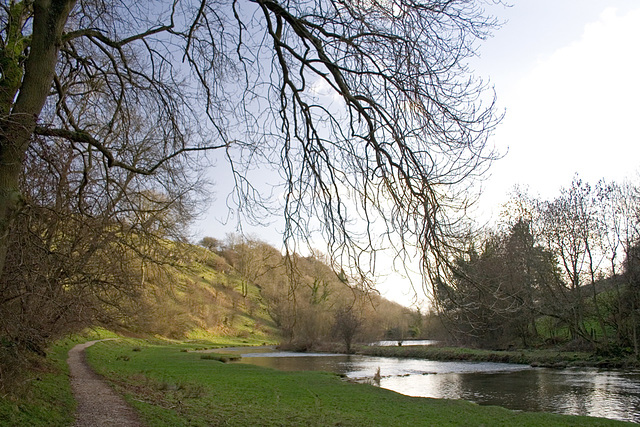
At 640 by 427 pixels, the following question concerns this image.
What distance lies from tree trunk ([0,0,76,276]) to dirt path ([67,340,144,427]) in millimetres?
4834

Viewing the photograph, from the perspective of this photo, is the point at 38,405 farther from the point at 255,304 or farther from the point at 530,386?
Answer: the point at 255,304

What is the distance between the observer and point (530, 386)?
59.9 feet

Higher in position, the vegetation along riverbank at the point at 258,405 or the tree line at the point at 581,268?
the tree line at the point at 581,268

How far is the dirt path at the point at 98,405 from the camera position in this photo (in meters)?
7.71

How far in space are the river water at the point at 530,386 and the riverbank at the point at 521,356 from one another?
146 centimetres

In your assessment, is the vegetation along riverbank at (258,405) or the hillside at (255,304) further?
the vegetation along riverbank at (258,405)

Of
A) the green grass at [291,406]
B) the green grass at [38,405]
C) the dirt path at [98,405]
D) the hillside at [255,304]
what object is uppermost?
the hillside at [255,304]

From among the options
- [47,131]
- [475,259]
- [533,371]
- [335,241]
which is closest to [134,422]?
[47,131]

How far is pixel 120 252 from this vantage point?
891 centimetres

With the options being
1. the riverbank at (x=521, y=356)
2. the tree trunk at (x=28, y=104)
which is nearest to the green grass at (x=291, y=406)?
the tree trunk at (x=28, y=104)

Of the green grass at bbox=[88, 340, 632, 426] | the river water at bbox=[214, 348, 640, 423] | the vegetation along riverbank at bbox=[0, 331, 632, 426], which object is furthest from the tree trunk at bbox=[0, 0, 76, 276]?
the river water at bbox=[214, 348, 640, 423]

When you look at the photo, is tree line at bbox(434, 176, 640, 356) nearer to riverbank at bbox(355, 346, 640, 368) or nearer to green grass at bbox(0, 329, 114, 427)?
riverbank at bbox(355, 346, 640, 368)

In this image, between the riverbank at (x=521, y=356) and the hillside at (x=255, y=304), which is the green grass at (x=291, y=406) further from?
the riverbank at (x=521, y=356)

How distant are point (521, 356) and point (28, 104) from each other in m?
31.2
